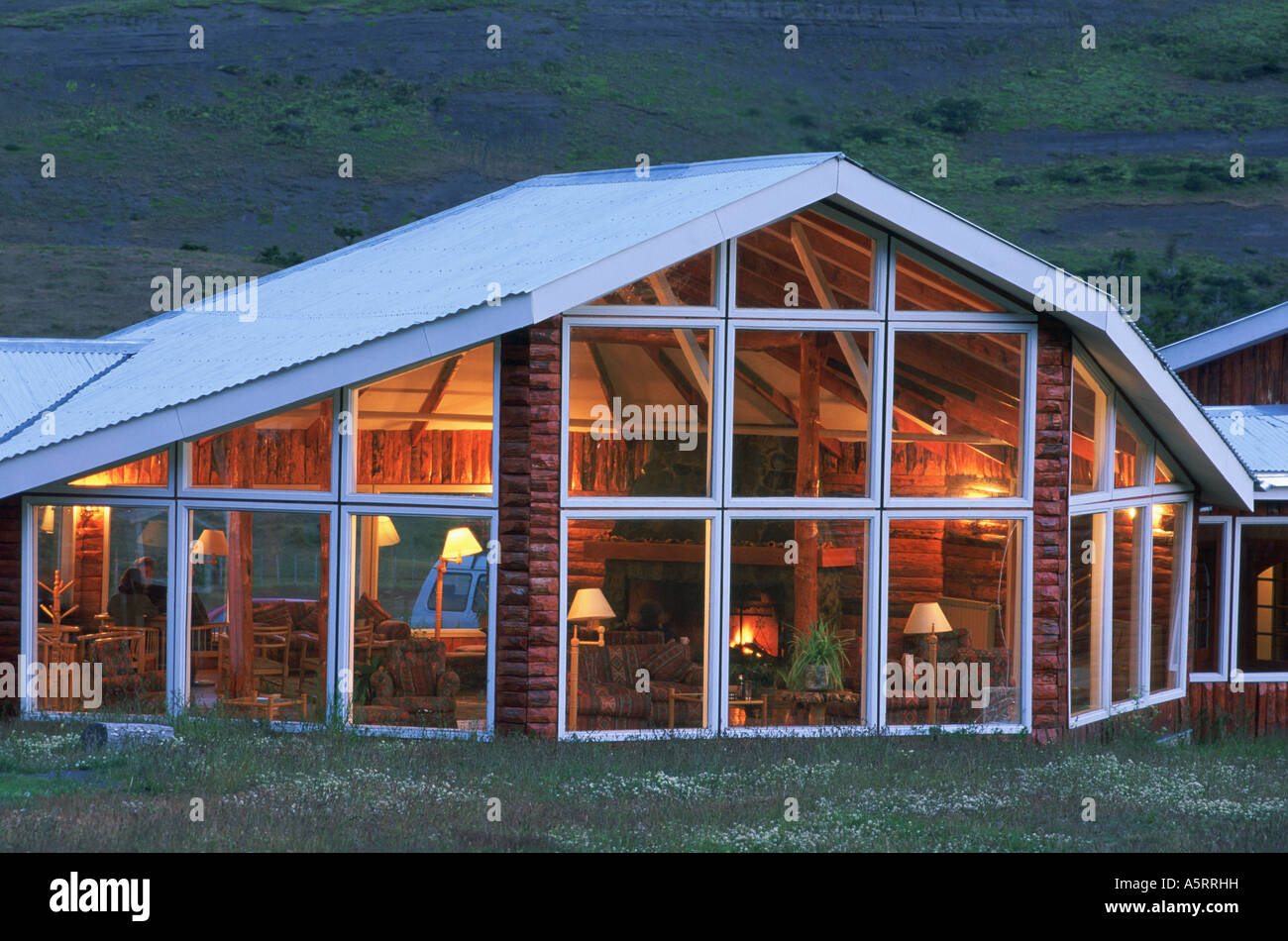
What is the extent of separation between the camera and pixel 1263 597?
16.3 m

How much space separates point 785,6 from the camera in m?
89.4

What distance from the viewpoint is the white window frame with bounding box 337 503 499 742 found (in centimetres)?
1205

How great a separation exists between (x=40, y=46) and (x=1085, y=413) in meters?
76.4

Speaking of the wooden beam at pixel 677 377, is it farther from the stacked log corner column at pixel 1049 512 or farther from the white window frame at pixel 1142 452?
the white window frame at pixel 1142 452

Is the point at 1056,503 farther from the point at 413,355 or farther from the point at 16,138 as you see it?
the point at 16,138

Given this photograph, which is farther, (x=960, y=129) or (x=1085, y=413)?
(x=960, y=129)

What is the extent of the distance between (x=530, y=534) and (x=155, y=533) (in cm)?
313

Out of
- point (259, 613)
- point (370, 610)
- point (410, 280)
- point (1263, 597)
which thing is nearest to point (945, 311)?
point (410, 280)

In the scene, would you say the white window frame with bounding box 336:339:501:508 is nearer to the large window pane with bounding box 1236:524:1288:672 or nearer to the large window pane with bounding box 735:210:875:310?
the large window pane with bounding box 735:210:875:310

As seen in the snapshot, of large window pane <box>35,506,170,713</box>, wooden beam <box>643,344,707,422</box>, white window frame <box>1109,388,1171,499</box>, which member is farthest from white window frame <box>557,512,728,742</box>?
white window frame <box>1109,388,1171,499</box>

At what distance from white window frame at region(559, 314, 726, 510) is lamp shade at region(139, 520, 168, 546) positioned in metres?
3.28

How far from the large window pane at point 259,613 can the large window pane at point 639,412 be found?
2.20 m

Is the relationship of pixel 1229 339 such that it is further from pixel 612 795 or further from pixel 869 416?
pixel 612 795
